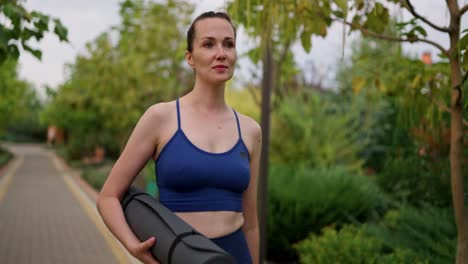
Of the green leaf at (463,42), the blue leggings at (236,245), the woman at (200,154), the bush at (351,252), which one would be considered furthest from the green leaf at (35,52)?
the blue leggings at (236,245)

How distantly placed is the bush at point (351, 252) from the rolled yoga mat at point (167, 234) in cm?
408

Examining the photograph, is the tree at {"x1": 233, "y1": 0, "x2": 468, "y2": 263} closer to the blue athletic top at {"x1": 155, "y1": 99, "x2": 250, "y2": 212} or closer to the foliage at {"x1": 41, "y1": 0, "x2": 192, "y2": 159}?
the blue athletic top at {"x1": 155, "y1": 99, "x2": 250, "y2": 212}

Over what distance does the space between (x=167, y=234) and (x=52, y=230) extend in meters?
10.4

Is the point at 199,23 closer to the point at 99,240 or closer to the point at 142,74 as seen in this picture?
the point at 99,240

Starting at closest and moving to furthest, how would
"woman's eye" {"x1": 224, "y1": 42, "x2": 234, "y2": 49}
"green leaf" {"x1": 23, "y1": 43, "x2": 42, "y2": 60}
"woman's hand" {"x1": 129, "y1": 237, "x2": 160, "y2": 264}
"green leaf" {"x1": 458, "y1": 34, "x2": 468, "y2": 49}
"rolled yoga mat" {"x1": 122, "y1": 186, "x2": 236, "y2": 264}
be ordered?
"rolled yoga mat" {"x1": 122, "y1": 186, "x2": 236, "y2": 264}, "woman's hand" {"x1": 129, "y1": 237, "x2": 160, "y2": 264}, "woman's eye" {"x1": 224, "y1": 42, "x2": 234, "y2": 49}, "green leaf" {"x1": 458, "y1": 34, "x2": 468, "y2": 49}, "green leaf" {"x1": 23, "y1": 43, "x2": 42, "y2": 60}

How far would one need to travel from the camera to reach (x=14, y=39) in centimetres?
617

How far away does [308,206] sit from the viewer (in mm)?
8359

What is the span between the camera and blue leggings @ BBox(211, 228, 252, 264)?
220cm

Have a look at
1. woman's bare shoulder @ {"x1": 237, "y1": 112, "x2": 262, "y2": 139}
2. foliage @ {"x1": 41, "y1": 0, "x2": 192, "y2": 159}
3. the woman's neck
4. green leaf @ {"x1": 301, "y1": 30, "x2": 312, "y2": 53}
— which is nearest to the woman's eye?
the woman's neck

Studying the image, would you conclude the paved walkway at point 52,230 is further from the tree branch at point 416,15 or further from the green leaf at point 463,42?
the green leaf at point 463,42

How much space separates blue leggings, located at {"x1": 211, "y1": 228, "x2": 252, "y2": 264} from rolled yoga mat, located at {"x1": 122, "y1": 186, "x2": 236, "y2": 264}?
0.30 meters

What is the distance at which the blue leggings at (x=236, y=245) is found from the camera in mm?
2199

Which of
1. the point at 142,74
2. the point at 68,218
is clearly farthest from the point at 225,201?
the point at 142,74

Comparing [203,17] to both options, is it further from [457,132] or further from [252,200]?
[457,132]
